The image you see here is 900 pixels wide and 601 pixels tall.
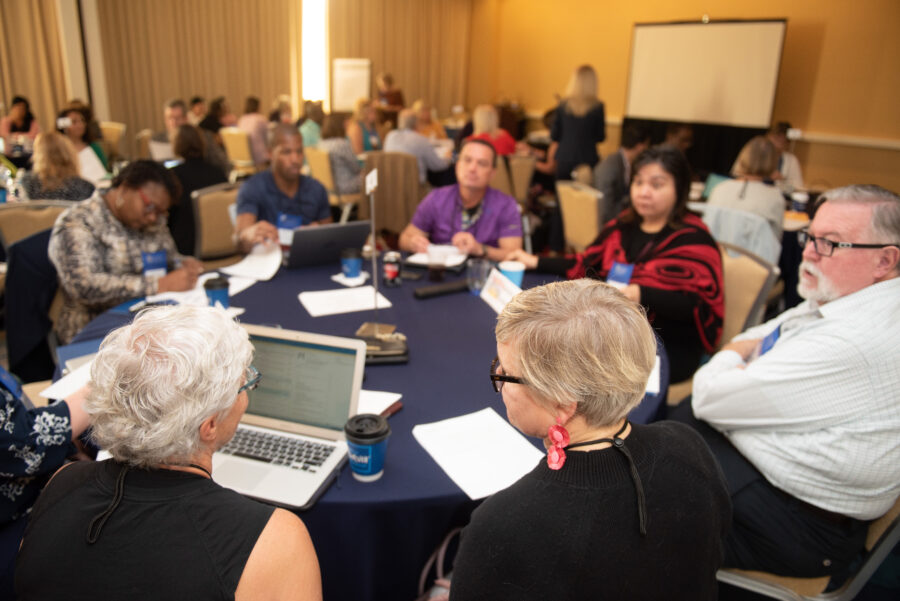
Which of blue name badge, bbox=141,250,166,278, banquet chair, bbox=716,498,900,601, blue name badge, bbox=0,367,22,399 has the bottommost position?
banquet chair, bbox=716,498,900,601

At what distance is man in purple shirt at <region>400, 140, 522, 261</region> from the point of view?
3082 millimetres

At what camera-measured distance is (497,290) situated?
7.68ft

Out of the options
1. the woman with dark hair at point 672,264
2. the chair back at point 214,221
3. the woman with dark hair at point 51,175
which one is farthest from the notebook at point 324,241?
the woman with dark hair at point 51,175

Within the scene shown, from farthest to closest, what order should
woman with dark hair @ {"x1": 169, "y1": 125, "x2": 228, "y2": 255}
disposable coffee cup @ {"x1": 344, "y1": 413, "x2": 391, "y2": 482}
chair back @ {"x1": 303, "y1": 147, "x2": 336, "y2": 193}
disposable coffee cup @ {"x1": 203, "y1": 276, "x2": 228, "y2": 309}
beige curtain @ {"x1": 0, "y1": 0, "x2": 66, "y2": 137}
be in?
beige curtain @ {"x1": 0, "y1": 0, "x2": 66, "y2": 137}, chair back @ {"x1": 303, "y1": 147, "x2": 336, "y2": 193}, woman with dark hair @ {"x1": 169, "y1": 125, "x2": 228, "y2": 255}, disposable coffee cup @ {"x1": 203, "y1": 276, "x2": 228, "y2": 309}, disposable coffee cup @ {"x1": 344, "y1": 413, "x2": 391, "y2": 482}

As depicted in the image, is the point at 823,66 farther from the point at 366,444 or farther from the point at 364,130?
the point at 366,444

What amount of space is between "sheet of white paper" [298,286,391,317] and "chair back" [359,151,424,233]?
2.25m

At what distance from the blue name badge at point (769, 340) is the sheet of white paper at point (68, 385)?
2.09 metres

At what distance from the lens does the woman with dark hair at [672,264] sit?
7.73 feet

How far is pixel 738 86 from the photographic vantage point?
7.44 m

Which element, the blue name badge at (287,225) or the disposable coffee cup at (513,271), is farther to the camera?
the blue name badge at (287,225)

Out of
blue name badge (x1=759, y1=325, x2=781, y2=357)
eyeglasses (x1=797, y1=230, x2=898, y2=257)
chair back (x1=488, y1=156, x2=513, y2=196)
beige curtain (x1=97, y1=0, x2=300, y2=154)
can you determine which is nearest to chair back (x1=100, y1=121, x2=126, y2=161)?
beige curtain (x1=97, y1=0, x2=300, y2=154)

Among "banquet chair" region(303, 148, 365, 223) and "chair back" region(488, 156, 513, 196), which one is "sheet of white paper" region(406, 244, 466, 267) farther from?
"banquet chair" region(303, 148, 365, 223)

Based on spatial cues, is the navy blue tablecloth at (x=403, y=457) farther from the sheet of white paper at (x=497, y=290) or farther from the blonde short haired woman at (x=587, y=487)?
the blonde short haired woman at (x=587, y=487)

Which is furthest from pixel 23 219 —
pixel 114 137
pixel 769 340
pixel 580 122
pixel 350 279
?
pixel 580 122
